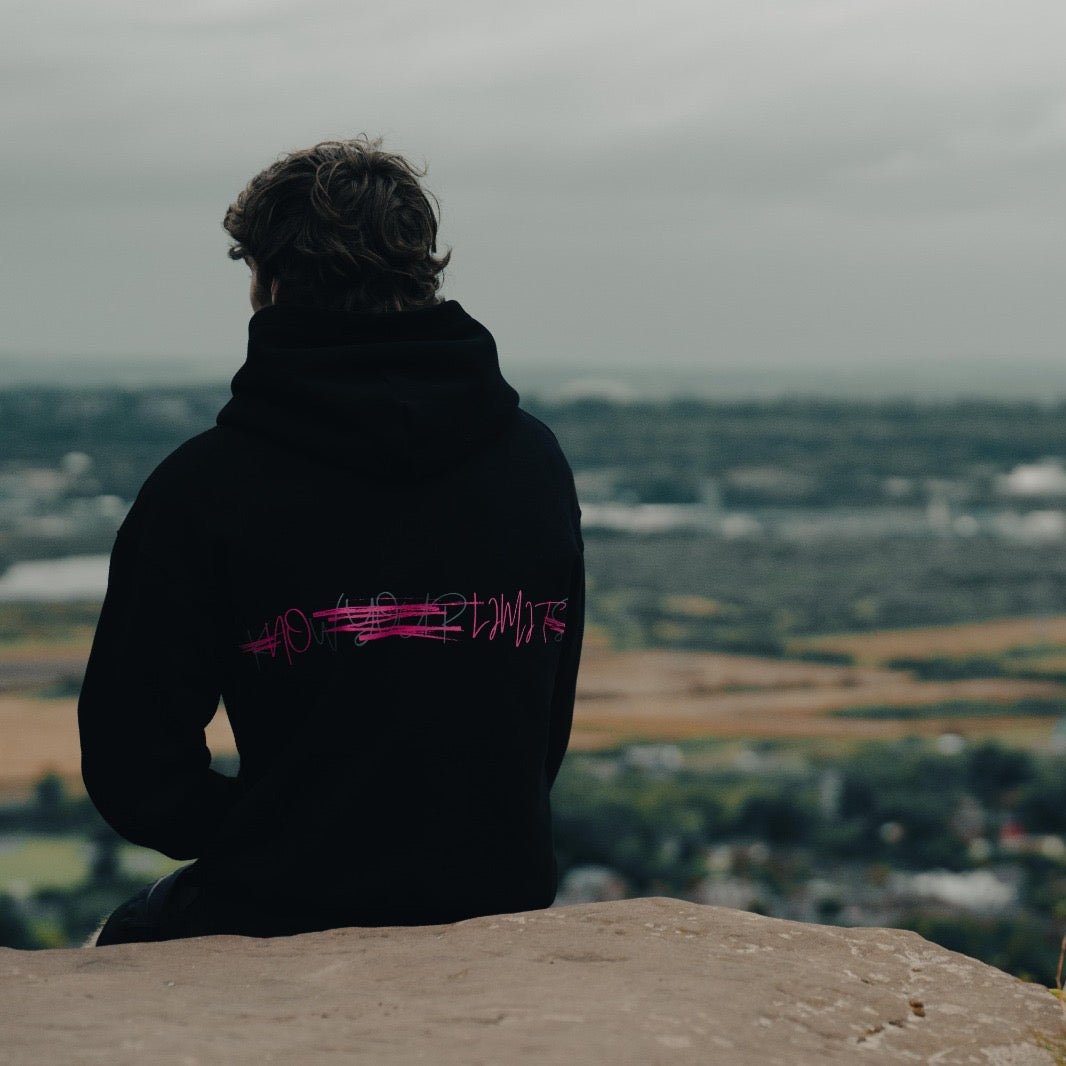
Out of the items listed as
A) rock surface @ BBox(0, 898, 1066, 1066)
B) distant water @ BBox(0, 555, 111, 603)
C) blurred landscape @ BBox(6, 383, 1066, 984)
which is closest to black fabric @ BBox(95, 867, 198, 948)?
rock surface @ BBox(0, 898, 1066, 1066)

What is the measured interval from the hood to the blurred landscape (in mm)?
17458

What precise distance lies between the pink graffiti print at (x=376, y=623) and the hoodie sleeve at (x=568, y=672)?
→ 0.46 meters

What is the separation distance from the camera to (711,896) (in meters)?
33.0

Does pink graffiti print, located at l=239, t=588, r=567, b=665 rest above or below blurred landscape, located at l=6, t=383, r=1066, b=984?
above

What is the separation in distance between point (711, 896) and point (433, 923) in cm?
3044

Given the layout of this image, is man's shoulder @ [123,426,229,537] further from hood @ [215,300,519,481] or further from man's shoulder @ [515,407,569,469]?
man's shoulder @ [515,407,569,469]

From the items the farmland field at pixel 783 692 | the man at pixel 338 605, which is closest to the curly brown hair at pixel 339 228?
the man at pixel 338 605

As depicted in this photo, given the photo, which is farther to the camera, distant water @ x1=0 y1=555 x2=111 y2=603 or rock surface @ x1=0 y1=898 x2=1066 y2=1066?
distant water @ x1=0 y1=555 x2=111 y2=603

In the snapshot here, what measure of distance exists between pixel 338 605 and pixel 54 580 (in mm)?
62504

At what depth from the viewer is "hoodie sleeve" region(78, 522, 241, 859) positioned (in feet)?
11.0

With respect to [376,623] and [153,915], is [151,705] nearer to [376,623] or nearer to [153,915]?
[376,623]

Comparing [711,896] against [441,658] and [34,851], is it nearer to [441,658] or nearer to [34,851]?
[34,851]

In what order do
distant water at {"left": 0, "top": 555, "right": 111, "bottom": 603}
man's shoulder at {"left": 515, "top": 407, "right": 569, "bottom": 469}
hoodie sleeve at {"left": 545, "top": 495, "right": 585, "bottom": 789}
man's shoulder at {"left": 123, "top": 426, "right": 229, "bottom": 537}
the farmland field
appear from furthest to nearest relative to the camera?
1. distant water at {"left": 0, "top": 555, "right": 111, "bottom": 603}
2. the farmland field
3. hoodie sleeve at {"left": 545, "top": 495, "right": 585, "bottom": 789}
4. man's shoulder at {"left": 515, "top": 407, "right": 569, "bottom": 469}
5. man's shoulder at {"left": 123, "top": 426, "right": 229, "bottom": 537}

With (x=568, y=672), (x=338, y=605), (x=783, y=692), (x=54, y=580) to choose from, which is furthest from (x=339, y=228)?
(x=54, y=580)
